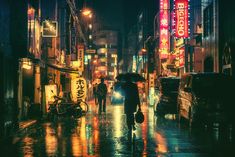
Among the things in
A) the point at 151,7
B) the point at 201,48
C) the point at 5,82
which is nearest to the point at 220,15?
the point at 201,48

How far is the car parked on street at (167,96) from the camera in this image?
2675 cm

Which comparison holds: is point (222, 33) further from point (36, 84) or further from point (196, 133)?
point (196, 133)

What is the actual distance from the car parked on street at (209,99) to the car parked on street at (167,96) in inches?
202

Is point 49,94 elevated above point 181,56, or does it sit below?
below

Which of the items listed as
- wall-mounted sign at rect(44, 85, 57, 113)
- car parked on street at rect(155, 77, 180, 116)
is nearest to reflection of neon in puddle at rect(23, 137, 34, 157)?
wall-mounted sign at rect(44, 85, 57, 113)

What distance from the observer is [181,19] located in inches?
1481

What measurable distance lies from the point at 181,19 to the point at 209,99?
19002 mm

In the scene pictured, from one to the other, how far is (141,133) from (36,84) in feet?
40.5

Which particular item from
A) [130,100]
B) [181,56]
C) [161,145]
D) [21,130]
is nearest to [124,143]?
[161,145]

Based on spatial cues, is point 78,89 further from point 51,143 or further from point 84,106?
point 51,143

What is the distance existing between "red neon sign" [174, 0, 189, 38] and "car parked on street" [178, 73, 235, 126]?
16529mm

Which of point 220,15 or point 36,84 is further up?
point 220,15

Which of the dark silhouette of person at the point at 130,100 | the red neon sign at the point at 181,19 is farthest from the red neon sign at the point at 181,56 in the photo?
the dark silhouette of person at the point at 130,100

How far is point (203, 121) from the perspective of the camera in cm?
1917
